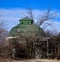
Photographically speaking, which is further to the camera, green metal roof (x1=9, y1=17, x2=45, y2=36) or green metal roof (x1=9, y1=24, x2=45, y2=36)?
green metal roof (x1=9, y1=24, x2=45, y2=36)

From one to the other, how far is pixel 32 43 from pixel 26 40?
1.04 m

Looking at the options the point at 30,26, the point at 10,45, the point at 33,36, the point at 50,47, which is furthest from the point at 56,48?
the point at 30,26

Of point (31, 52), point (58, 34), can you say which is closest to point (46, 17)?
point (58, 34)

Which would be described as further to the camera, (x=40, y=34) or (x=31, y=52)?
(x=40, y=34)

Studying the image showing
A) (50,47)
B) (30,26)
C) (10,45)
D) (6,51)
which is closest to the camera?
(6,51)

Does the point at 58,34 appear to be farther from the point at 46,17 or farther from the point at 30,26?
the point at 30,26

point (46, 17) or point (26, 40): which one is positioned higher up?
point (46, 17)

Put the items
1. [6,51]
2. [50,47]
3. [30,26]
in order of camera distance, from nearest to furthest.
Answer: [6,51]
[50,47]
[30,26]

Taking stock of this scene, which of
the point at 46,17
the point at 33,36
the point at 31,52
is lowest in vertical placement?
the point at 31,52

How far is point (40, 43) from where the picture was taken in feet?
122

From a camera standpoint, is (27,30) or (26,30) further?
(26,30)

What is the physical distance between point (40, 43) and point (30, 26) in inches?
304

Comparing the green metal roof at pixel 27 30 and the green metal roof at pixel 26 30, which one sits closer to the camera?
the green metal roof at pixel 27 30

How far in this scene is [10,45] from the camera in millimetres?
34969
